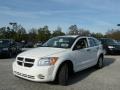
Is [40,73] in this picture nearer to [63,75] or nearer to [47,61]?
[47,61]

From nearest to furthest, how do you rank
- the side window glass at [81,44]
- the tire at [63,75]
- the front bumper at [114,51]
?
the tire at [63,75] → the side window glass at [81,44] → the front bumper at [114,51]

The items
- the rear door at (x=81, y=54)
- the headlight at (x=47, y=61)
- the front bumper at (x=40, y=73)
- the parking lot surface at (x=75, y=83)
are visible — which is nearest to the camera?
the front bumper at (x=40, y=73)

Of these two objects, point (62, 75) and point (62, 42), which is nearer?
point (62, 75)

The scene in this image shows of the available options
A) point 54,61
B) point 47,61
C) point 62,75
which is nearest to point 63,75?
point 62,75

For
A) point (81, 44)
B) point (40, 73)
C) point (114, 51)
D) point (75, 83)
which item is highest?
point (81, 44)

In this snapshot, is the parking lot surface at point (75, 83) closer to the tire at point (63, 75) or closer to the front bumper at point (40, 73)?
the tire at point (63, 75)

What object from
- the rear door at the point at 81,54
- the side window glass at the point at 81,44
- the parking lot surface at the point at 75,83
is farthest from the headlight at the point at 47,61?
the side window glass at the point at 81,44

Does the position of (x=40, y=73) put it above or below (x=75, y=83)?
above

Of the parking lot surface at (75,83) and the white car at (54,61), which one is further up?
the white car at (54,61)

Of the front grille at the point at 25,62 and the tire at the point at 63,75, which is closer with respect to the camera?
the front grille at the point at 25,62

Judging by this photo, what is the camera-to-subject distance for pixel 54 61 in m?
6.80

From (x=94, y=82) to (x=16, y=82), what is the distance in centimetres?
275

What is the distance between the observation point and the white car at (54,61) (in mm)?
6648

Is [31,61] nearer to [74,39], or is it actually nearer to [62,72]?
[62,72]
